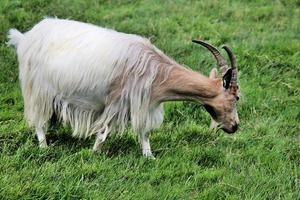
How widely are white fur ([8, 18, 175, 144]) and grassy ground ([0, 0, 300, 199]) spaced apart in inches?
12.3

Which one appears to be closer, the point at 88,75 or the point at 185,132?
the point at 88,75

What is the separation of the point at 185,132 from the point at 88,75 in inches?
60.4

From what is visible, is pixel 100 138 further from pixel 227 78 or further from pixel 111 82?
pixel 227 78

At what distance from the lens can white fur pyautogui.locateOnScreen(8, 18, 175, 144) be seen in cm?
623

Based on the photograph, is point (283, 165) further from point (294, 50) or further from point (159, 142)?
point (294, 50)

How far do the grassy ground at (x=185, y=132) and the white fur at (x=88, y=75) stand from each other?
31 centimetres

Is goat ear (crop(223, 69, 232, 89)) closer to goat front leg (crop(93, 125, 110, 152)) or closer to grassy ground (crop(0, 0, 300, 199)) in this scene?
grassy ground (crop(0, 0, 300, 199))

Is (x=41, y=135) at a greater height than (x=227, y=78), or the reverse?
(x=227, y=78)

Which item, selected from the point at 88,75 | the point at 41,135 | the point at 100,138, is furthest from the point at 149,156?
the point at 41,135

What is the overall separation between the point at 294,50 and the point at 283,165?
375 centimetres

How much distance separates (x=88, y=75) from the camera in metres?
6.25

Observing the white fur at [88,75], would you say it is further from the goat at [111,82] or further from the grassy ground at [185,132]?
the grassy ground at [185,132]

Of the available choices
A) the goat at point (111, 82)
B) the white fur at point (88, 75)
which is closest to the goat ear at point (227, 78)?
the goat at point (111, 82)

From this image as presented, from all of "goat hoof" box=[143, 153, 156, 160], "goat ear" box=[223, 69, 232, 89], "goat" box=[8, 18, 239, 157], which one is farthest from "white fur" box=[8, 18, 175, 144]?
"goat ear" box=[223, 69, 232, 89]
